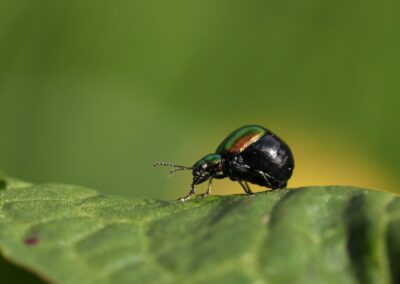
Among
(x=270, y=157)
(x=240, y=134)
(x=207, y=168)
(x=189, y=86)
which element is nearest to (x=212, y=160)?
(x=207, y=168)

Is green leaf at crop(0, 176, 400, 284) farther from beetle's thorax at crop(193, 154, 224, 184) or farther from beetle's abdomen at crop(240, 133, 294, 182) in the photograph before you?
beetle's thorax at crop(193, 154, 224, 184)

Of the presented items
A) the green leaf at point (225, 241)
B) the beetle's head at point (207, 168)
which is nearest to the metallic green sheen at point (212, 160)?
the beetle's head at point (207, 168)

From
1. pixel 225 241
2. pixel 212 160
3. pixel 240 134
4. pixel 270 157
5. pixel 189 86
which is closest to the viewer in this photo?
pixel 225 241

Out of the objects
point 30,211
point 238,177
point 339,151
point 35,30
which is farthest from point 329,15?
point 30,211

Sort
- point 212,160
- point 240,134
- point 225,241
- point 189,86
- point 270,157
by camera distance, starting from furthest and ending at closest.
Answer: point 189,86, point 212,160, point 240,134, point 270,157, point 225,241

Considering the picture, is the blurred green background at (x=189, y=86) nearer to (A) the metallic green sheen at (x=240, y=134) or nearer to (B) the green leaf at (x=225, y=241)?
(A) the metallic green sheen at (x=240, y=134)

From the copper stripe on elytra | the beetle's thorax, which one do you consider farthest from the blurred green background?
the copper stripe on elytra

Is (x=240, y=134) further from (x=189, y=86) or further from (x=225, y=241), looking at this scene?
(x=189, y=86)
